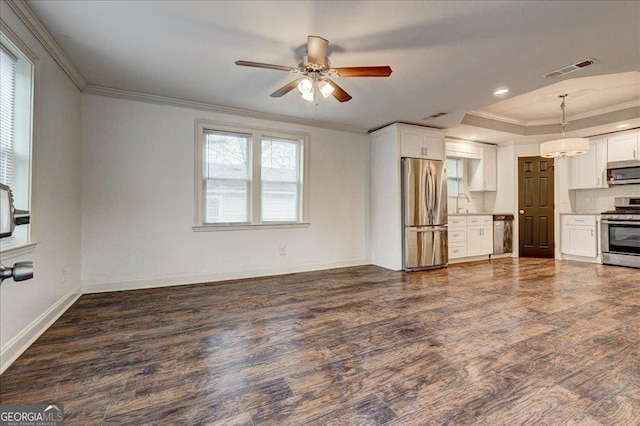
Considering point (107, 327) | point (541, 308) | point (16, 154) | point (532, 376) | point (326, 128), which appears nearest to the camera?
point (532, 376)

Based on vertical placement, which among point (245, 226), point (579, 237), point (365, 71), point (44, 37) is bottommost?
point (579, 237)

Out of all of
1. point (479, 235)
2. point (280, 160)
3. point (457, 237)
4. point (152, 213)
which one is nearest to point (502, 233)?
point (479, 235)

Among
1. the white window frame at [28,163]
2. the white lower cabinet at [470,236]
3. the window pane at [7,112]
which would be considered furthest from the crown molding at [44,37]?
the white lower cabinet at [470,236]

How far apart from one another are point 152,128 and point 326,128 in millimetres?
2740

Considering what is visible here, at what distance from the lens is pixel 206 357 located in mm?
2096

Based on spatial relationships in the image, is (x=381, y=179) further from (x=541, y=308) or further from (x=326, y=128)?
(x=541, y=308)

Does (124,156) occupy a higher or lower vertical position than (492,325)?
higher

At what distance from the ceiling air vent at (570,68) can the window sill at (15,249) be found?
5253 millimetres

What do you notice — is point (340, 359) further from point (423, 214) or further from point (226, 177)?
point (423, 214)

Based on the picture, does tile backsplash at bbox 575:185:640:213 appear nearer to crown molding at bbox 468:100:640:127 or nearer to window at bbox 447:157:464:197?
crown molding at bbox 468:100:640:127

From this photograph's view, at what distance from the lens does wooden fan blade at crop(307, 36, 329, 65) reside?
2438mm

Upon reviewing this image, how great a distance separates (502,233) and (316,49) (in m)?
5.90

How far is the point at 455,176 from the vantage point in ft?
21.9

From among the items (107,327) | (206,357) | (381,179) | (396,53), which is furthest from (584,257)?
(107,327)
